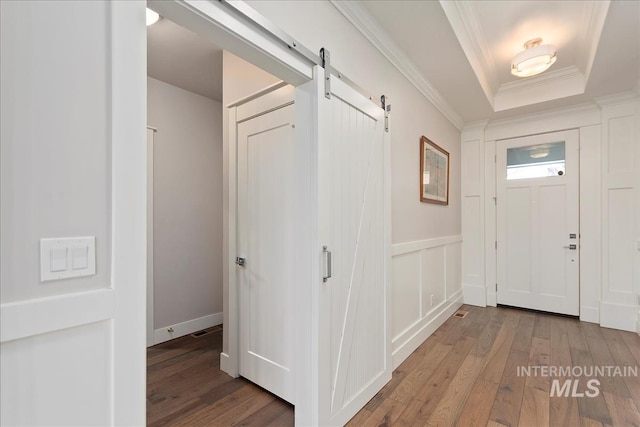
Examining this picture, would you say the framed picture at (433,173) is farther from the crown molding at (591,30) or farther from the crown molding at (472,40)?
the crown molding at (591,30)

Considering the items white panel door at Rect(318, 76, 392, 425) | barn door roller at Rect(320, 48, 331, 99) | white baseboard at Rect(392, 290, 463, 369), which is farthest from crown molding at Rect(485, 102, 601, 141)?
barn door roller at Rect(320, 48, 331, 99)

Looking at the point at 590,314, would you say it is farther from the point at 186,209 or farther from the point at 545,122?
the point at 186,209

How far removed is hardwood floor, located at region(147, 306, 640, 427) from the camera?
6.00ft

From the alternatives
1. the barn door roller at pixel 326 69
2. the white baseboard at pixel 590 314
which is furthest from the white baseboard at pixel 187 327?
the white baseboard at pixel 590 314

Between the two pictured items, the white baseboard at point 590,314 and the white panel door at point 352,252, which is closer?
the white panel door at point 352,252

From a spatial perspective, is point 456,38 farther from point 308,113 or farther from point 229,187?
point 229,187

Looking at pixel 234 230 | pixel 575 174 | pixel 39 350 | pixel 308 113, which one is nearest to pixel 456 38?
pixel 308 113

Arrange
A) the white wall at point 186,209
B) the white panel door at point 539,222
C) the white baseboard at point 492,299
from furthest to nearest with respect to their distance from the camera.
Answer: the white baseboard at point 492,299
the white panel door at point 539,222
the white wall at point 186,209

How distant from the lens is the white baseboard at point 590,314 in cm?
344

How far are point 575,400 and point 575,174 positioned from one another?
9.01 feet

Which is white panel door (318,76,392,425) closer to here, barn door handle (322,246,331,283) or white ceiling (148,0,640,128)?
barn door handle (322,246,331,283)

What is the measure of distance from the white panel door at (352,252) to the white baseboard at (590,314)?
2.92m

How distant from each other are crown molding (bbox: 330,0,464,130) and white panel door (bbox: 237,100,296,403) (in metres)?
0.72

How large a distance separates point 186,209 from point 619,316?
4.95 meters
